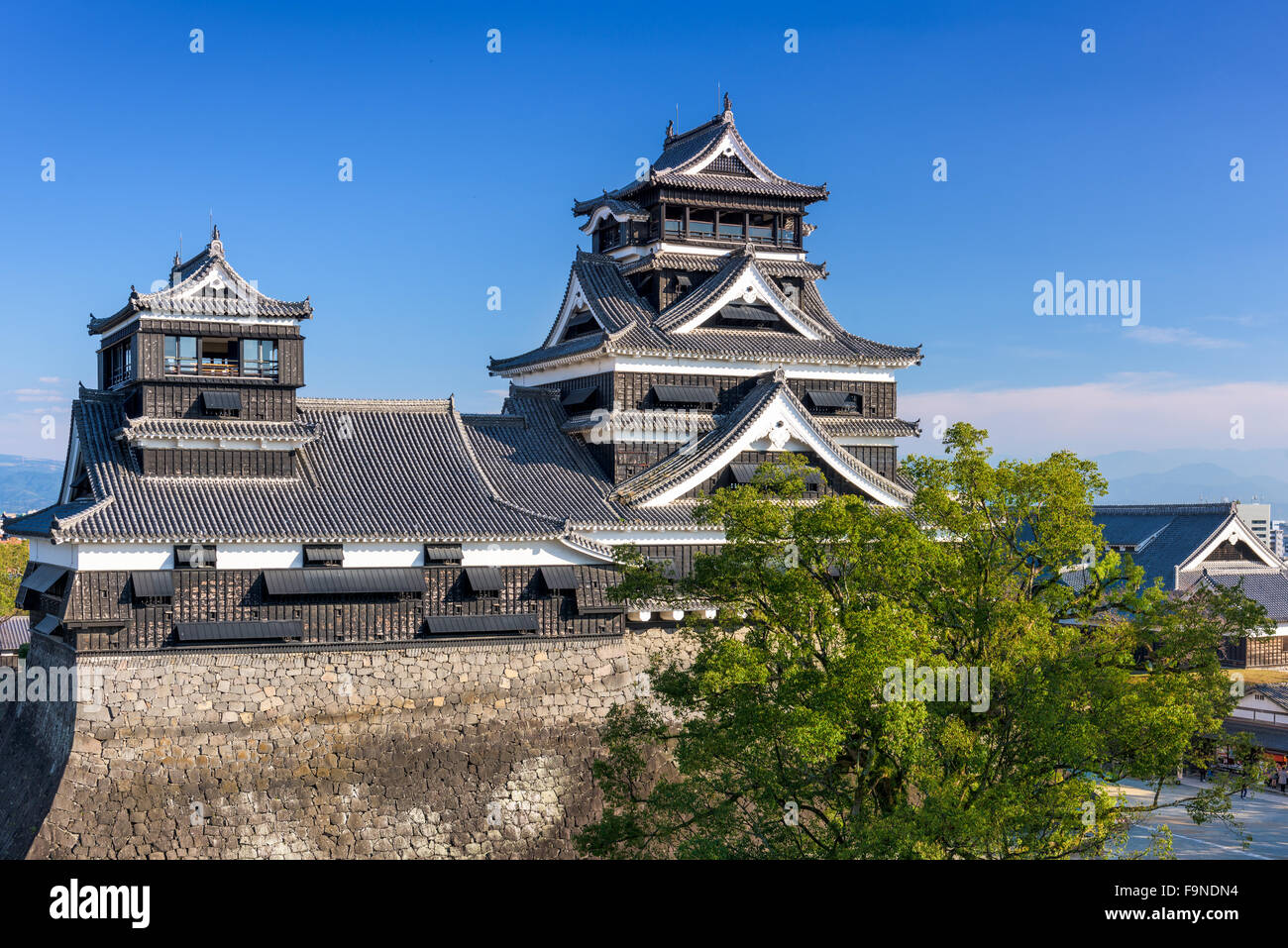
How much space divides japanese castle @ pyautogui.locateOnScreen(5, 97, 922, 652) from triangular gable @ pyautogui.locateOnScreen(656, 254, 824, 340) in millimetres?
67

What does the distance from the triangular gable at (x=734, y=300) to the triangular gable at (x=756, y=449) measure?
2.88 metres

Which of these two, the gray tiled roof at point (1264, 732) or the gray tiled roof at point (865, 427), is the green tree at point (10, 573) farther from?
the gray tiled roof at point (1264, 732)

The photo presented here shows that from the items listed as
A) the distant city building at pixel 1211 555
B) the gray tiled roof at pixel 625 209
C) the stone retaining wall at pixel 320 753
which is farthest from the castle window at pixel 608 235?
the distant city building at pixel 1211 555

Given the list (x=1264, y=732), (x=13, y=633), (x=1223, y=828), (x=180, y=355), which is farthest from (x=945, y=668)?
(x=13, y=633)

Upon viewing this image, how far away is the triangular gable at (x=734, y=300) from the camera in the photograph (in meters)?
34.8

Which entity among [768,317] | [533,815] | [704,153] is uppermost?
[704,153]

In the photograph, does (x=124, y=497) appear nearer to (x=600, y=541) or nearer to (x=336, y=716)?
(x=336, y=716)

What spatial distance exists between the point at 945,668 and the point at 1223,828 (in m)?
21.3

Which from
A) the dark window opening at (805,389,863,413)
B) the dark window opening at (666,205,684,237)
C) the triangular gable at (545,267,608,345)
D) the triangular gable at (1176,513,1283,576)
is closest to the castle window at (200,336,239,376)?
the triangular gable at (545,267,608,345)
